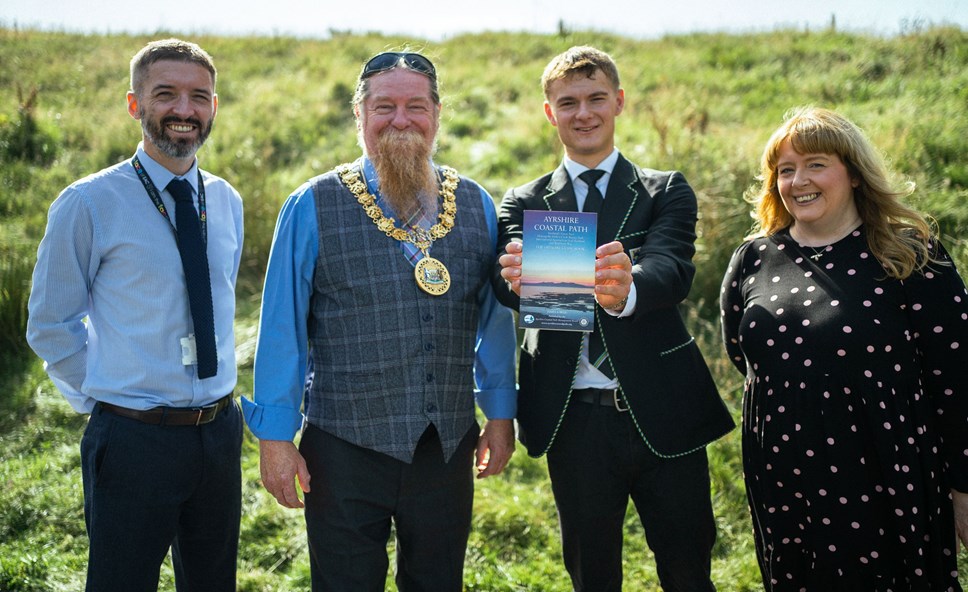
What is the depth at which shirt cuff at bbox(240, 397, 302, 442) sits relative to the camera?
264cm

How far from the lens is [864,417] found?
2.56 m

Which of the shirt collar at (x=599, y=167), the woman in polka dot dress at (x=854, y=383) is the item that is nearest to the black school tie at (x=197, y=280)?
the shirt collar at (x=599, y=167)

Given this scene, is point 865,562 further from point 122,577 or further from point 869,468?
point 122,577

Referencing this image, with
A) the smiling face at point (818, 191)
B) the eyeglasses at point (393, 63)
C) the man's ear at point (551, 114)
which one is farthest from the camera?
the man's ear at point (551, 114)

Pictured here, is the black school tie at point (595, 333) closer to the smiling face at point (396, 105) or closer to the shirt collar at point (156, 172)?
the smiling face at point (396, 105)

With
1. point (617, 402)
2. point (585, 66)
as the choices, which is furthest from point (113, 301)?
point (585, 66)

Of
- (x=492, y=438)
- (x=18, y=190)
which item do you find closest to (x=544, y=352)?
(x=492, y=438)

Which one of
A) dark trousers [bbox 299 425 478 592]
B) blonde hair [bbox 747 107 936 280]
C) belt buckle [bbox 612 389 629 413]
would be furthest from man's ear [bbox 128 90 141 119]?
blonde hair [bbox 747 107 936 280]

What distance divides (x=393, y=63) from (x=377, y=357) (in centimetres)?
110

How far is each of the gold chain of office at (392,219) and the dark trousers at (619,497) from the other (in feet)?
2.71

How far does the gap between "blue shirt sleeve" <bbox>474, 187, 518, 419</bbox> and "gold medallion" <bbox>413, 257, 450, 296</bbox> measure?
24cm

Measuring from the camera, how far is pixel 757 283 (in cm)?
287

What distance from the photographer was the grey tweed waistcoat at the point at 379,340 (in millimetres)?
2652

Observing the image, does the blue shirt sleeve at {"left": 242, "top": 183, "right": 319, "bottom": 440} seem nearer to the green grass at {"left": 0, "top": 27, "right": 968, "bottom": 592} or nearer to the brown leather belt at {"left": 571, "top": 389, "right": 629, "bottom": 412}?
the green grass at {"left": 0, "top": 27, "right": 968, "bottom": 592}
